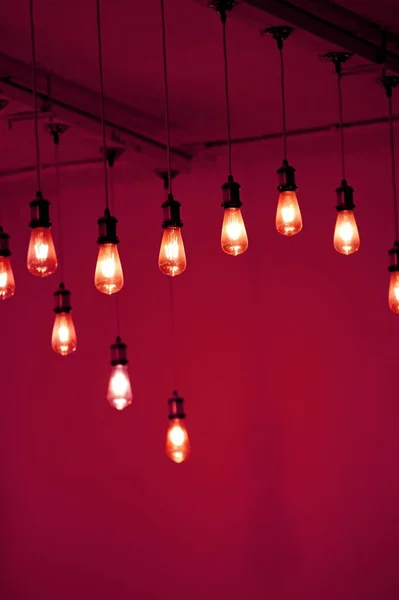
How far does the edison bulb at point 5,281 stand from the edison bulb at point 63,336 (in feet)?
1.26

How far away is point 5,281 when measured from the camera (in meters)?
3.73

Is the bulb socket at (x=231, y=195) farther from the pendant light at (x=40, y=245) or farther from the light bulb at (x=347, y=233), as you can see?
the pendant light at (x=40, y=245)

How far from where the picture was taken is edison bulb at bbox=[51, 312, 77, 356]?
13.3 feet

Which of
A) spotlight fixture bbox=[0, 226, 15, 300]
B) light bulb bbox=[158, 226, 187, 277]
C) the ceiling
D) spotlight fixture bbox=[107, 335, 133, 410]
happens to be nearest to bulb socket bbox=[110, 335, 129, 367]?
spotlight fixture bbox=[107, 335, 133, 410]

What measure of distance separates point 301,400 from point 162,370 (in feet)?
2.65

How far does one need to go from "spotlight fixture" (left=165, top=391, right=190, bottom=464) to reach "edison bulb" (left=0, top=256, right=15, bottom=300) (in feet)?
4.10

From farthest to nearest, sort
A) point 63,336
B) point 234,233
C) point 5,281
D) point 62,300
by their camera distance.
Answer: point 62,300 < point 63,336 < point 5,281 < point 234,233

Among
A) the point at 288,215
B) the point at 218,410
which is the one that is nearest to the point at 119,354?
the point at 288,215

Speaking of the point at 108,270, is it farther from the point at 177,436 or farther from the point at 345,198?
the point at 177,436

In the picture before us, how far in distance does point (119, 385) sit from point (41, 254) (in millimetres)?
786

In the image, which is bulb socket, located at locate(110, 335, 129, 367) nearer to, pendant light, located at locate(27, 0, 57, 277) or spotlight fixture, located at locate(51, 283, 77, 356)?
spotlight fixture, located at locate(51, 283, 77, 356)

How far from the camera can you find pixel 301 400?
540cm

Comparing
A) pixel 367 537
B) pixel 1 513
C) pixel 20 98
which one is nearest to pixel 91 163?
pixel 20 98

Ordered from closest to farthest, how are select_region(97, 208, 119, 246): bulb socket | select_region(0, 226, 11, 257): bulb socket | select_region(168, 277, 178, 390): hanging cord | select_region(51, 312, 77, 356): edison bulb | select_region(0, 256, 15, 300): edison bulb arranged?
select_region(97, 208, 119, 246): bulb socket < select_region(0, 256, 15, 300): edison bulb < select_region(0, 226, 11, 257): bulb socket < select_region(51, 312, 77, 356): edison bulb < select_region(168, 277, 178, 390): hanging cord
